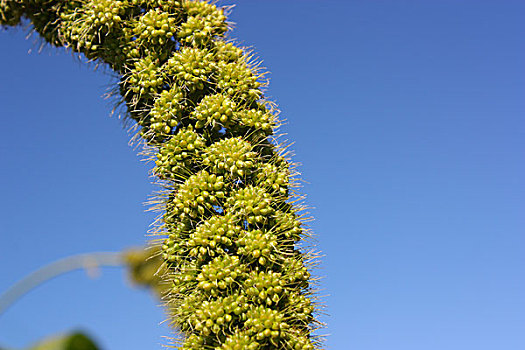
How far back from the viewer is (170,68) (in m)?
5.30

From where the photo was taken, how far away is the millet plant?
4.50 m

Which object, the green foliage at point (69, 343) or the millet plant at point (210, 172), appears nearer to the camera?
the green foliage at point (69, 343)

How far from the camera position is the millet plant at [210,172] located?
4504mm

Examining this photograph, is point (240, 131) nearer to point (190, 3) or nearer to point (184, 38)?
point (184, 38)

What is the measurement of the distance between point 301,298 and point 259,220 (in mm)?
792

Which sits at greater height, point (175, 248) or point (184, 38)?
point (184, 38)

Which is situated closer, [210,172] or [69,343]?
[69,343]

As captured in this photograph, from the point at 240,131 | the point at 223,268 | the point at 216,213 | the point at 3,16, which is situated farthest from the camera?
the point at 3,16

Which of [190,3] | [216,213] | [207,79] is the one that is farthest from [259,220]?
[190,3]

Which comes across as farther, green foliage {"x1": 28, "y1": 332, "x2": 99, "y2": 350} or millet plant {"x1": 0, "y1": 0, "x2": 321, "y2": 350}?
millet plant {"x1": 0, "y1": 0, "x2": 321, "y2": 350}

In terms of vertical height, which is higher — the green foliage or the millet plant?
the millet plant

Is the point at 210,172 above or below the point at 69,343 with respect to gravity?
above

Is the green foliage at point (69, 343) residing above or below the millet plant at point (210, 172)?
below

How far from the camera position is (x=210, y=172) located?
4.92 metres
